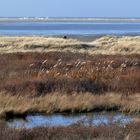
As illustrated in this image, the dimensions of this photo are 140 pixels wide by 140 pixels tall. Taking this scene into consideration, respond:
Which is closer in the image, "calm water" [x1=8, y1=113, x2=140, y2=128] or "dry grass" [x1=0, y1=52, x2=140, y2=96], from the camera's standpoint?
"calm water" [x1=8, y1=113, x2=140, y2=128]

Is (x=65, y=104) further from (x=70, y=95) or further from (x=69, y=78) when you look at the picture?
(x=69, y=78)

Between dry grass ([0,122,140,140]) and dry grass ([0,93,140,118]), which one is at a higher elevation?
dry grass ([0,122,140,140])

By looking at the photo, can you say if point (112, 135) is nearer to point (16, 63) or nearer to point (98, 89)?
point (98, 89)

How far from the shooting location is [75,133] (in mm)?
11953

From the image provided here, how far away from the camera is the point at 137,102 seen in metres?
18.0

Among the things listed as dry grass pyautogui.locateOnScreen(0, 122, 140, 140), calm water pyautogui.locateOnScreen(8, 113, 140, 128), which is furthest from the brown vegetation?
dry grass pyautogui.locateOnScreen(0, 122, 140, 140)

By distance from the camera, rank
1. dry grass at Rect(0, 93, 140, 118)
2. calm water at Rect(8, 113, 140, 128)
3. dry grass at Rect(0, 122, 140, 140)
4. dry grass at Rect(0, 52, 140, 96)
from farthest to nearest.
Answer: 1. dry grass at Rect(0, 52, 140, 96)
2. dry grass at Rect(0, 93, 140, 118)
3. calm water at Rect(8, 113, 140, 128)
4. dry grass at Rect(0, 122, 140, 140)

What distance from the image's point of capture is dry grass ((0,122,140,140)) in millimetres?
11453

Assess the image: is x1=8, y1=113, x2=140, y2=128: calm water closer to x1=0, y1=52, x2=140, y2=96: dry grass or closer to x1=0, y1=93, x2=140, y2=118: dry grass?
x1=0, y1=93, x2=140, y2=118: dry grass

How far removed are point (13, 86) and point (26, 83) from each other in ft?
2.15

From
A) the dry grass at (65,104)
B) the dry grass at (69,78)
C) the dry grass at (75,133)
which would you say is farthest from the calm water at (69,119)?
the dry grass at (69,78)

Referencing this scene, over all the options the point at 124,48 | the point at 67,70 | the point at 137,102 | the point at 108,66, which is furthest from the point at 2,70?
the point at 124,48

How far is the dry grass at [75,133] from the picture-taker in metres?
11.5

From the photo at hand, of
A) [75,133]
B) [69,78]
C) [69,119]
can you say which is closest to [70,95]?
[69,119]
